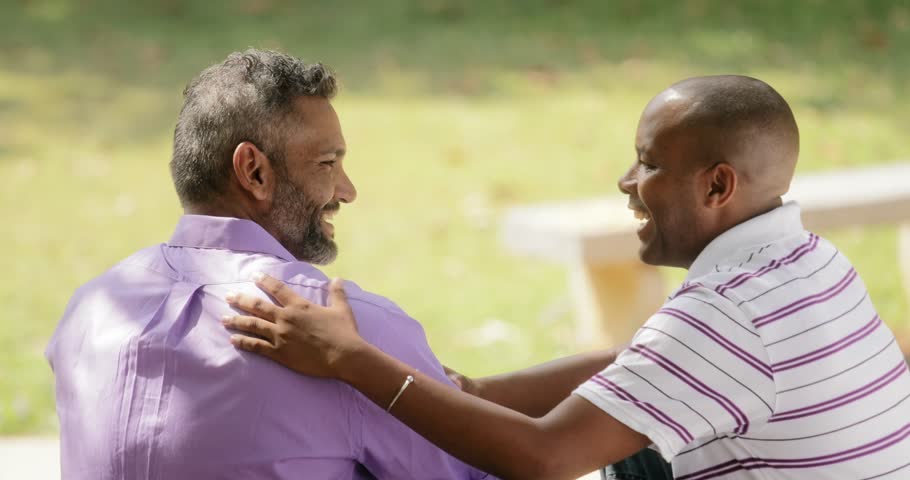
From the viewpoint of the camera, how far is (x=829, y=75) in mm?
8789

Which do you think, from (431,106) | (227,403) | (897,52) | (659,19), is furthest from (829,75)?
(227,403)

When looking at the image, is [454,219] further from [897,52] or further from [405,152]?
[897,52]

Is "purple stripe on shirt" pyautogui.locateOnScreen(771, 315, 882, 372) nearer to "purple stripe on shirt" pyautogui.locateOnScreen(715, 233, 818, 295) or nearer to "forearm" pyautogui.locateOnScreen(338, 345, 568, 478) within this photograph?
"purple stripe on shirt" pyautogui.locateOnScreen(715, 233, 818, 295)

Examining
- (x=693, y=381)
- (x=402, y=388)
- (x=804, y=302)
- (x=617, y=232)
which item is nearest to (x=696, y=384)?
(x=693, y=381)

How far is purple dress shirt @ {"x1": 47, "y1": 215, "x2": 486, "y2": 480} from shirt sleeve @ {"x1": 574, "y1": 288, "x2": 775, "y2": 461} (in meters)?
0.39

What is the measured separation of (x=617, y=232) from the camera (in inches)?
203

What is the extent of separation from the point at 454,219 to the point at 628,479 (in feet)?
14.9

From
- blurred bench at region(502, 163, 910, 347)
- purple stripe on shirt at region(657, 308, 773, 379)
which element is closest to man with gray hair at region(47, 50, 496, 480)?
purple stripe on shirt at region(657, 308, 773, 379)

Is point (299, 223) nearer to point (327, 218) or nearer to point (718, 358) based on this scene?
point (327, 218)

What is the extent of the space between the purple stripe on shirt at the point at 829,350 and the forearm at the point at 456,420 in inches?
16.6

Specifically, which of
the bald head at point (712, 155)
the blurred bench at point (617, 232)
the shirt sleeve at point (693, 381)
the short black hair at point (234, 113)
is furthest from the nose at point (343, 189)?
the blurred bench at point (617, 232)

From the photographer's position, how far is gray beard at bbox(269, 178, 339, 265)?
93.4 inches

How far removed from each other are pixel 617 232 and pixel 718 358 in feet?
10.2

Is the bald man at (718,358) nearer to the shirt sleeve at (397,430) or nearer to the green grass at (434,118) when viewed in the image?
the shirt sleeve at (397,430)
